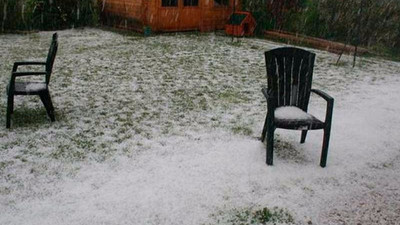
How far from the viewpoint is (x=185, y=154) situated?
155 inches

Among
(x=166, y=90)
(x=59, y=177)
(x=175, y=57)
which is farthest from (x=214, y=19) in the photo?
(x=59, y=177)

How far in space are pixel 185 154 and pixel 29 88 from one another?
208 cm

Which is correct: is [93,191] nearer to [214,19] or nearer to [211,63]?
[211,63]

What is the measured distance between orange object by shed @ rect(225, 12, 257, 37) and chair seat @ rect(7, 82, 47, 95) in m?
7.86

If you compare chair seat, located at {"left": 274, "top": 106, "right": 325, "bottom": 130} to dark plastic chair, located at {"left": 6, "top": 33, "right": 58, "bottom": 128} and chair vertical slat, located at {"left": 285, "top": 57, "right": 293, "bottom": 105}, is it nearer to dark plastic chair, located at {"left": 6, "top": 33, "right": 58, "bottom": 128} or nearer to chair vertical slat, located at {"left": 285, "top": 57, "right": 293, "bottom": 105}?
chair vertical slat, located at {"left": 285, "top": 57, "right": 293, "bottom": 105}

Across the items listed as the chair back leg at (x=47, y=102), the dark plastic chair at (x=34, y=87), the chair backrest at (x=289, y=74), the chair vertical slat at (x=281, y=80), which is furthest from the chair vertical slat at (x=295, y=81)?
the chair back leg at (x=47, y=102)

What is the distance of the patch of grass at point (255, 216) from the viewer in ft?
9.37

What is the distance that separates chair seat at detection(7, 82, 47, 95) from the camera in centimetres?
435

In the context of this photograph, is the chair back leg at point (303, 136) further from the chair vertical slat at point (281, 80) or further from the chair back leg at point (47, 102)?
the chair back leg at point (47, 102)

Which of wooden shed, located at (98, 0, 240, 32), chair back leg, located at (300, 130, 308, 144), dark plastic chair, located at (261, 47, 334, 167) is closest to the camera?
dark plastic chair, located at (261, 47, 334, 167)

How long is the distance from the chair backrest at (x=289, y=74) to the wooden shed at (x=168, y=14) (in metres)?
8.54

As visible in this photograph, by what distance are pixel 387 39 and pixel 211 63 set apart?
5.59m

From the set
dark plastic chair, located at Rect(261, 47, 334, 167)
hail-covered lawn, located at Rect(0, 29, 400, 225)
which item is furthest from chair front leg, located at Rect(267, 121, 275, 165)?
hail-covered lawn, located at Rect(0, 29, 400, 225)

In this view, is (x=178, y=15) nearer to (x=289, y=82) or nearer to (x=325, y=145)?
(x=289, y=82)
